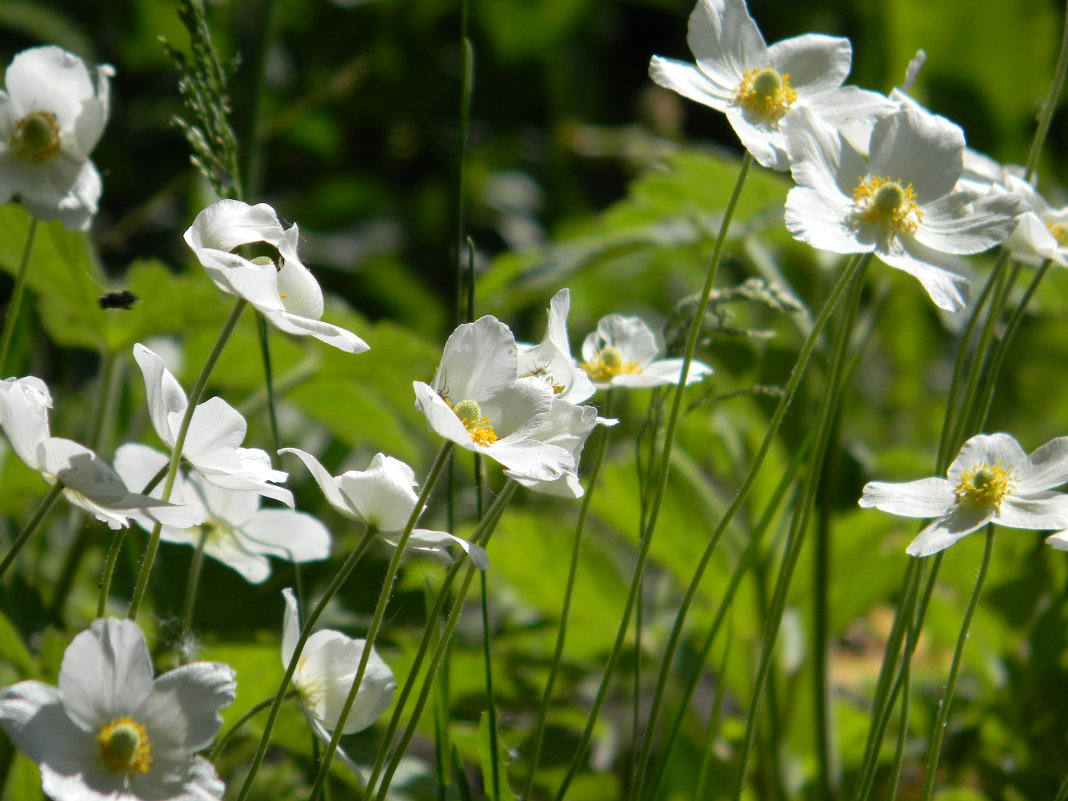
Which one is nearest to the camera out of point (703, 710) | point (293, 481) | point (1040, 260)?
point (1040, 260)

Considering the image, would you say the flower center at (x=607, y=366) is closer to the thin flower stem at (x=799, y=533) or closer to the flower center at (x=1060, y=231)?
the thin flower stem at (x=799, y=533)

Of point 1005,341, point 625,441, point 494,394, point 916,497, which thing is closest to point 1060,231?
point 1005,341

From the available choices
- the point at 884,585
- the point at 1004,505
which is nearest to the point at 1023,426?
the point at 884,585

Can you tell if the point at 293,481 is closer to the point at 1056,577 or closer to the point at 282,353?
the point at 282,353

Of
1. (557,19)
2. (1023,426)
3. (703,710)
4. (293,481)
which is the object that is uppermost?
(557,19)

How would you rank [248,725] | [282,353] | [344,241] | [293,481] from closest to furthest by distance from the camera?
[248,725] → [282,353] → [293,481] → [344,241]

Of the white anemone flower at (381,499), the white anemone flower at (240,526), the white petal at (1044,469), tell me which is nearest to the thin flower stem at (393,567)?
the white anemone flower at (381,499)

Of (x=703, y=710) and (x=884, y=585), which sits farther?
(x=703, y=710)

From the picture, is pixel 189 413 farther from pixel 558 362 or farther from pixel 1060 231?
pixel 1060 231
